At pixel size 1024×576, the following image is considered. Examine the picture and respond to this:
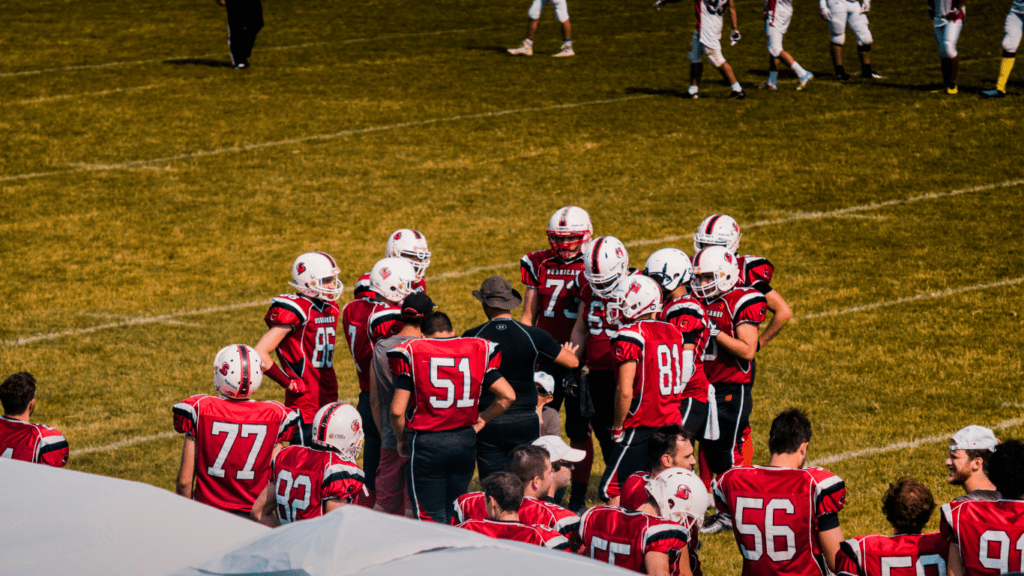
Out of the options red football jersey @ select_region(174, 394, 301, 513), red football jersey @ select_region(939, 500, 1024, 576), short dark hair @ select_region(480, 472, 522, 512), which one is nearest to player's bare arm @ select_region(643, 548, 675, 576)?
short dark hair @ select_region(480, 472, 522, 512)

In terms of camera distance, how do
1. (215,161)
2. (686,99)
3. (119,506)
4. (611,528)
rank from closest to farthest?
(119,506), (611,528), (215,161), (686,99)

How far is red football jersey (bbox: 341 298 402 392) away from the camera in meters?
6.75

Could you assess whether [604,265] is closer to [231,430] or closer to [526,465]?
[526,465]

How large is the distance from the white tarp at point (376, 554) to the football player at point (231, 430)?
2.87 m

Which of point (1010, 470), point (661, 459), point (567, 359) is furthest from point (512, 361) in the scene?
point (1010, 470)

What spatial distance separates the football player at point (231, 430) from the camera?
18.8ft

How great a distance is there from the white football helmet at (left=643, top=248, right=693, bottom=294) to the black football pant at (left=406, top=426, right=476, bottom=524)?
1.53 metres

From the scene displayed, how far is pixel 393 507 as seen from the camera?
682 centimetres

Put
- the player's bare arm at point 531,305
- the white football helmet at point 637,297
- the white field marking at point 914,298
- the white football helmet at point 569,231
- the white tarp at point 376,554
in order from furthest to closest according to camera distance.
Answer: the white field marking at point 914,298
the player's bare arm at point 531,305
the white football helmet at point 569,231
the white football helmet at point 637,297
the white tarp at point 376,554

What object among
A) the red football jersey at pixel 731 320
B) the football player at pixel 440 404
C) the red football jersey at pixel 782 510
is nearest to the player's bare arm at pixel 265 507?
the football player at pixel 440 404

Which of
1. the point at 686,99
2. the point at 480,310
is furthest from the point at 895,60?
the point at 480,310

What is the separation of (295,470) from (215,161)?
38.8ft

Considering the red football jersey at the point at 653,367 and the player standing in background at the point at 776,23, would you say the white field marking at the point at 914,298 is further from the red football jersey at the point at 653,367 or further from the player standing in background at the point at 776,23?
the player standing in background at the point at 776,23

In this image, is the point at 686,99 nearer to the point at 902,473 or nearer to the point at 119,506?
the point at 902,473
